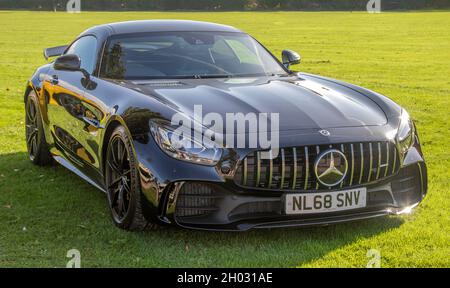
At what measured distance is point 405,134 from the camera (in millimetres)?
5449

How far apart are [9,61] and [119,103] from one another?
646 inches

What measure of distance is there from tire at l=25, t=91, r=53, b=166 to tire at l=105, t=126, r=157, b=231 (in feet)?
6.87

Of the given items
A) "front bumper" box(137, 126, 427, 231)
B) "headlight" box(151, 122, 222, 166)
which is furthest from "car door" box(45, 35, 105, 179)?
"front bumper" box(137, 126, 427, 231)

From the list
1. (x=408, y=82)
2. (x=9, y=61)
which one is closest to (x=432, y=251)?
(x=408, y=82)

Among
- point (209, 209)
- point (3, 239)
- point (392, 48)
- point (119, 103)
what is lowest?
point (392, 48)

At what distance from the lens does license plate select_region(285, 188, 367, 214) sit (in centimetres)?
493

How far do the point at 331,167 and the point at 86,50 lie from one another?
119 inches

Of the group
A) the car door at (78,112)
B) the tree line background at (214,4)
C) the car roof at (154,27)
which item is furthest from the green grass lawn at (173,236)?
the tree line background at (214,4)

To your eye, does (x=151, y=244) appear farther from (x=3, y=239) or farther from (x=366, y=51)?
(x=366, y=51)

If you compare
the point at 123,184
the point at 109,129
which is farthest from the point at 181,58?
the point at 123,184

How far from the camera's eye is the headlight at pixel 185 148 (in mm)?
4863

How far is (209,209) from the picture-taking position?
493 cm

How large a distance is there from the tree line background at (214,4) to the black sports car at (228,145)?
68.1 meters
